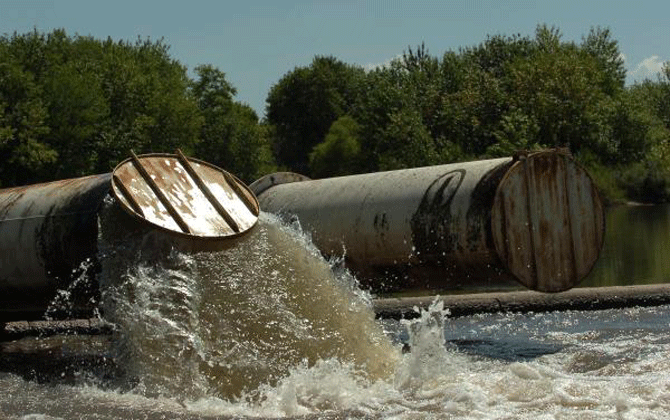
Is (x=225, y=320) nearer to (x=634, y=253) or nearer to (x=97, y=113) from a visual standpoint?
(x=634, y=253)

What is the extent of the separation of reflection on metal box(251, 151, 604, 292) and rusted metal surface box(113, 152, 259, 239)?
4.29 ft

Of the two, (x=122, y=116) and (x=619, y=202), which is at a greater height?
(x=122, y=116)

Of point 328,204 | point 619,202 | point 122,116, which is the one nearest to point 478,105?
point 619,202

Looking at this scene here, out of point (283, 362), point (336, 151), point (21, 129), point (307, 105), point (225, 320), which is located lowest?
point (283, 362)

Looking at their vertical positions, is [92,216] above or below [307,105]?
below

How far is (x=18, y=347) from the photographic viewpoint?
12.1 m

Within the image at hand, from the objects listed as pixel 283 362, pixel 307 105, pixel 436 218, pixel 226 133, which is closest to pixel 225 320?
pixel 283 362

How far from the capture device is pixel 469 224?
10.3 metres

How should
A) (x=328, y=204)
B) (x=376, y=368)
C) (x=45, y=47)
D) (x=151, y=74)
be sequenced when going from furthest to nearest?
(x=151, y=74), (x=45, y=47), (x=328, y=204), (x=376, y=368)

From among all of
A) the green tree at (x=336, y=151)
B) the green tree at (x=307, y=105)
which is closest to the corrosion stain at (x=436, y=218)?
the green tree at (x=336, y=151)

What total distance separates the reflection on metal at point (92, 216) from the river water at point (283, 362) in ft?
0.81

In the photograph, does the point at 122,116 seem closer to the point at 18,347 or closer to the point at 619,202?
the point at 619,202

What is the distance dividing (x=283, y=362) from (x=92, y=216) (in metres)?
2.05

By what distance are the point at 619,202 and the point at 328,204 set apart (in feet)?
149
